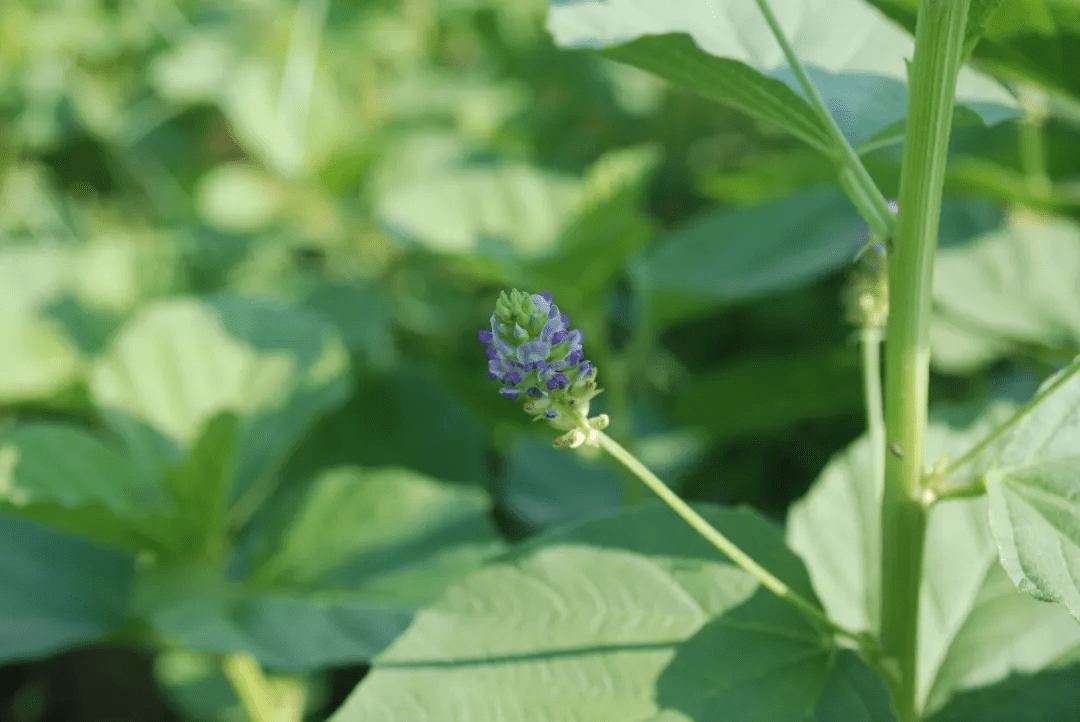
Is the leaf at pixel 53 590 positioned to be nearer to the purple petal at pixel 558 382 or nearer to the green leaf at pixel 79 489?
the green leaf at pixel 79 489

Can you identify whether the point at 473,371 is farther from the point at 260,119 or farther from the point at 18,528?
the point at 18,528

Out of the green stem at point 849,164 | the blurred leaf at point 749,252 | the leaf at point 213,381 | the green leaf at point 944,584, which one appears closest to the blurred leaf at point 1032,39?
the green stem at point 849,164

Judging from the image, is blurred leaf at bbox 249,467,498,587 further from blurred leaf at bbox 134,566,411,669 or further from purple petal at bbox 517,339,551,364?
purple petal at bbox 517,339,551,364

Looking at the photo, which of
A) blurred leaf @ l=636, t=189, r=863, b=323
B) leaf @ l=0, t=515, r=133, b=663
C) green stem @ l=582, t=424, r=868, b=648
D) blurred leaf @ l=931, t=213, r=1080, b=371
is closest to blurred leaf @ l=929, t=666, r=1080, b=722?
green stem @ l=582, t=424, r=868, b=648

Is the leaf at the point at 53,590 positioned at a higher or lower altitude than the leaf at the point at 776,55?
lower

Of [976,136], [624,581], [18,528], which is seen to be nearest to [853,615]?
[624,581]
